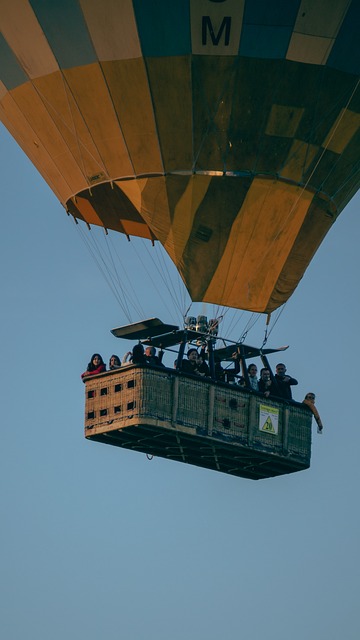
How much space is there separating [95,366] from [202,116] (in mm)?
3641

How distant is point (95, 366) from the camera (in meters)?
41.2

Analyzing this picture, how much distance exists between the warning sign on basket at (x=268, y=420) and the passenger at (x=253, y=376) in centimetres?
34

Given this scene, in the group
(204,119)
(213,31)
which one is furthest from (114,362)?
(213,31)

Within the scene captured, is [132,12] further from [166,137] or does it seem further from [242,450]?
[242,450]

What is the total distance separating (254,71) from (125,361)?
13.9 feet

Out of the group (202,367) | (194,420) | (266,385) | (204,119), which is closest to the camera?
(194,420)

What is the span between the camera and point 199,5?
4094 cm

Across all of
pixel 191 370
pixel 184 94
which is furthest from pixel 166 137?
pixel 191 370

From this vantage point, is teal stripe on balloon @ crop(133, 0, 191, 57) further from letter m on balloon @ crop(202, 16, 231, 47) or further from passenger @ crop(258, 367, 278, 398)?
passenger @ crop(258, 367, 278, 398)

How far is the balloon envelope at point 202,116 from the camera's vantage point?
135 feet

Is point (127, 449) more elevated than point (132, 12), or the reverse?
point (132, 12)

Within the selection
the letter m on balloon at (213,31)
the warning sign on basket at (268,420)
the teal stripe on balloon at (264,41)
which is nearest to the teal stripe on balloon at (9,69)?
the letter m on balloon at (213,31)

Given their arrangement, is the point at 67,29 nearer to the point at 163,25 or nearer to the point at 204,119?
the point at 163,25

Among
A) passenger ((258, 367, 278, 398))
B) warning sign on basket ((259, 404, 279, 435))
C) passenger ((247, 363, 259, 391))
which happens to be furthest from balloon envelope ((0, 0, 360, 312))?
warning sign on basket ((259, 404, 279, 435))
